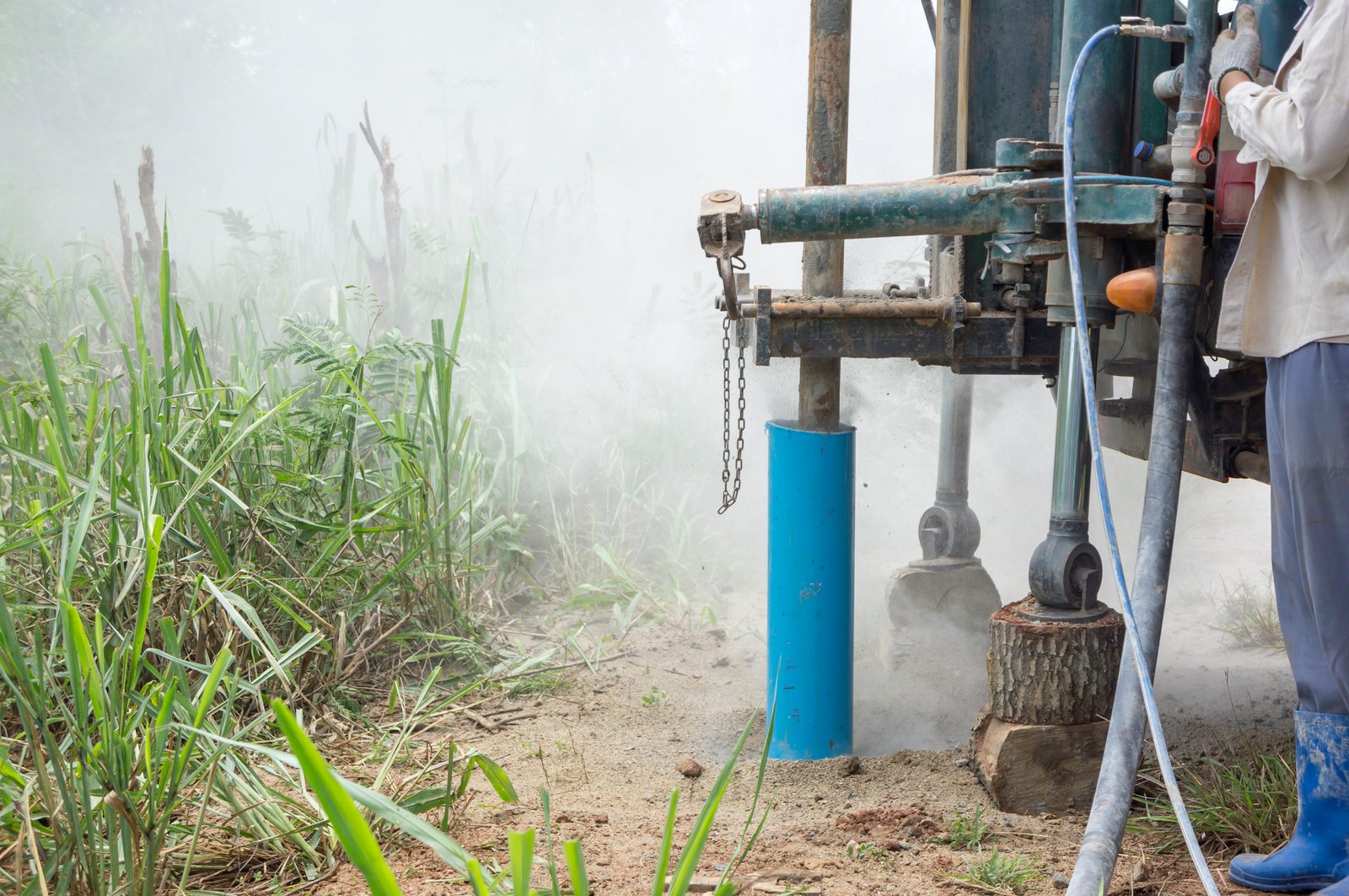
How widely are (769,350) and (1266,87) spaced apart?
1320 millimetres

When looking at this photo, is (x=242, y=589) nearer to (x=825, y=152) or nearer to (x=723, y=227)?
(x=723, y=227)

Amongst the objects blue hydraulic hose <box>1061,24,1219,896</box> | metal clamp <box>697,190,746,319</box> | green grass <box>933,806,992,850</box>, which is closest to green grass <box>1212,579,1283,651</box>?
green grass <box>933,806,992,850</box>

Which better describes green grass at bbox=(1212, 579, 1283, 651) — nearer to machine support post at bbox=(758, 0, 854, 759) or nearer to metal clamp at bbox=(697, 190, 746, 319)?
machine support post at bbox=(758, 0, 854, 759)

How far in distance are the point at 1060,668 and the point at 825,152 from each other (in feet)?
4.99

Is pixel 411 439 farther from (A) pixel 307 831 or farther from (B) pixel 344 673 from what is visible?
(A) pixel 307 831

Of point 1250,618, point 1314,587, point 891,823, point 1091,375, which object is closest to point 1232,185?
point 1091,375

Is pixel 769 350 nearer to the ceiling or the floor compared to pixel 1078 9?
nearer to the floor

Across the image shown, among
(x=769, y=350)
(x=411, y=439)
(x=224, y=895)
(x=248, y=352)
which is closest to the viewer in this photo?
(x=224, y=895)

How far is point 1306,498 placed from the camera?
2145mm

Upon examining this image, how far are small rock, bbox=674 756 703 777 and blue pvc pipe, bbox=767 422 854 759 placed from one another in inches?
10.5

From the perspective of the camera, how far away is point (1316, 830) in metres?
2.25

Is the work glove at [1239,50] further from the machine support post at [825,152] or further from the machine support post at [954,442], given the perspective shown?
the machine support post at [954,442]

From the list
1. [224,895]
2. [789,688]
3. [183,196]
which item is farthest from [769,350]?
[183,196]

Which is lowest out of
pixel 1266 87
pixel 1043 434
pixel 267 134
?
pixel 1043 434
